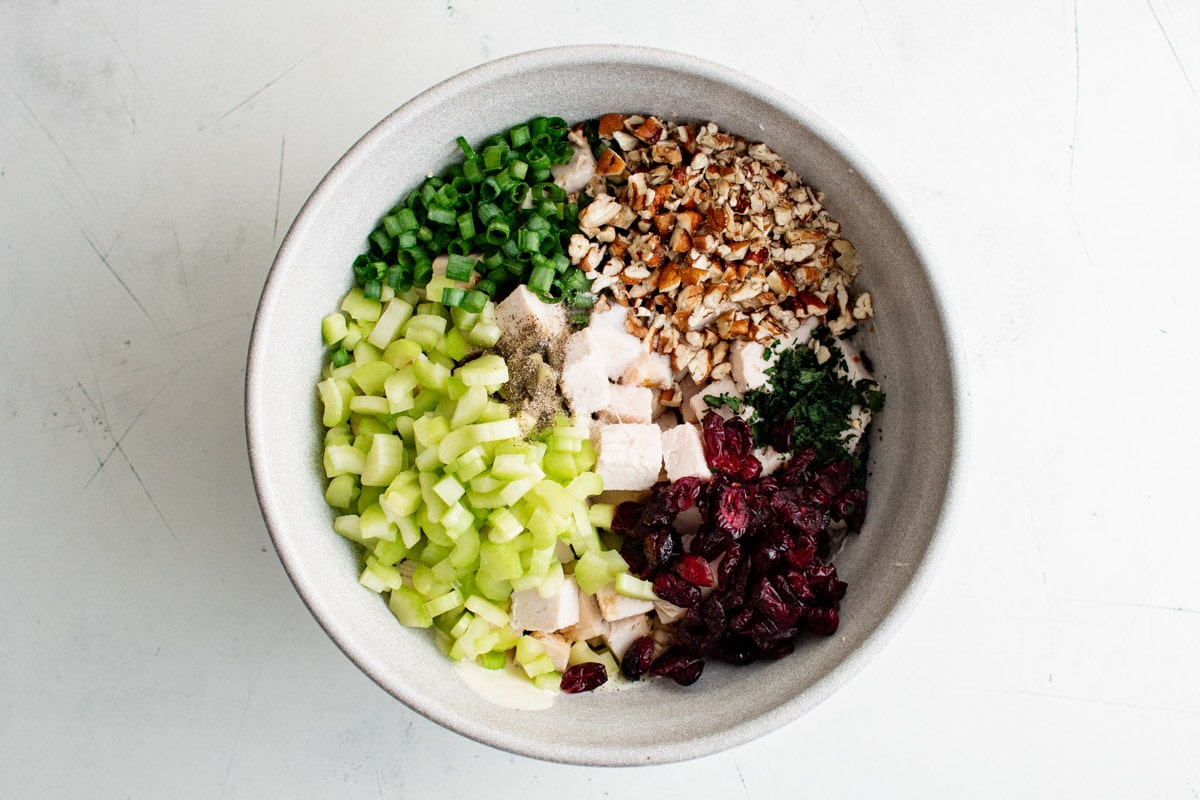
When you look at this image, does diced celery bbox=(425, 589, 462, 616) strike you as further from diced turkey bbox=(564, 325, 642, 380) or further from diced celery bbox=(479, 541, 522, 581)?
diced turkey bbox=(564, 325, 642, 380)

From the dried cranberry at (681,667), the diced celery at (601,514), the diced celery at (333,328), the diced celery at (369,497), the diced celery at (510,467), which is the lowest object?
the dried cranberry at (681,667)

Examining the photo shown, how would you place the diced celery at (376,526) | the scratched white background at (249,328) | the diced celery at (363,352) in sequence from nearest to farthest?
the diced celery at (376,526)
the diced celery at (363,352)
the scratched white background at (249,328)

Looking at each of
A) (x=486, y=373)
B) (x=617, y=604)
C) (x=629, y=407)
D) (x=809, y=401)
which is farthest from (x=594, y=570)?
(x=809, y=401)

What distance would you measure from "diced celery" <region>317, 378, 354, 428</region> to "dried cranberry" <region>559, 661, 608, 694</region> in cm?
64

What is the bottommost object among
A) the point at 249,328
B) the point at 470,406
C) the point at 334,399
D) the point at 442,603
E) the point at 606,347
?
the point at 442,603

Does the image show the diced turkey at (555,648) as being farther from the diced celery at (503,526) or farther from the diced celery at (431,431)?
the diced celery at (431,431)

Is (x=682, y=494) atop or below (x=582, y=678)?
atop

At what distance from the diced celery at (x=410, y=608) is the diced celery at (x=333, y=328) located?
0.48 metres

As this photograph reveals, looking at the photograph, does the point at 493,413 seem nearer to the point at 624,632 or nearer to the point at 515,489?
the point at 515,489

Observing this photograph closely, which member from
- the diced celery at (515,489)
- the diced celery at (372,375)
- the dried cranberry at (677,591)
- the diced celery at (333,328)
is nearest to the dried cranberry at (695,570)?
the dried cranberry at (677,591)

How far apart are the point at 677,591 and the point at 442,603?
425mm

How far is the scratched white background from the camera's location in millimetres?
1721

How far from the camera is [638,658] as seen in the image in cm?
151

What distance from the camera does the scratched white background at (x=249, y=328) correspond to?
1.72 m
